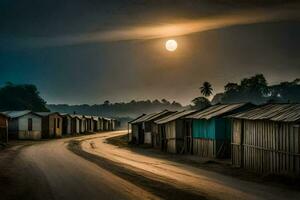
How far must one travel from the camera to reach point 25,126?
79250mm

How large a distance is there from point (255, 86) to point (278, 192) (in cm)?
15431

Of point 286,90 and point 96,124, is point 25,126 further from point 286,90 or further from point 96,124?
point 286,90

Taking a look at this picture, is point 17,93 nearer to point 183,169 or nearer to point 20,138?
point 20,138

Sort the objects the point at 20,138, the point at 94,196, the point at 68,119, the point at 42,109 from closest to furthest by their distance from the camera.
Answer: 1. the point at 94,196
2. the point at 20,138
3. the point at 68,119
4. the point at 42,109

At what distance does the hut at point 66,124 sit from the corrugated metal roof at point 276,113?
2586 inches

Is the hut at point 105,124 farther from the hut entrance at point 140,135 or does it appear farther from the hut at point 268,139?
the hut at point 268,139

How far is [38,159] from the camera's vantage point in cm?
4122

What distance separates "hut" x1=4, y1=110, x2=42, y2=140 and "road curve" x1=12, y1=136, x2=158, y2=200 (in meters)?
40.8

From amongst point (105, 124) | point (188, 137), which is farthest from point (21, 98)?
point (188, 137)

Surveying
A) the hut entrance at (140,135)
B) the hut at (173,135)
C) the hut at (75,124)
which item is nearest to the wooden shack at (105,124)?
the hut at (75,124)

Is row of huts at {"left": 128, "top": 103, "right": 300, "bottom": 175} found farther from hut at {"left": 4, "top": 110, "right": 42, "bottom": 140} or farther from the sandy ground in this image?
hut at {"left": 4, "top": 110, "right": 42, "bottom": 140}

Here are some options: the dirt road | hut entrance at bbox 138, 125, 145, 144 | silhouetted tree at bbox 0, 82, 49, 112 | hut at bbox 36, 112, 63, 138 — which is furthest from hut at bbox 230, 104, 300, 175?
silhouetted tree at bbox 0, 82, 49, 112

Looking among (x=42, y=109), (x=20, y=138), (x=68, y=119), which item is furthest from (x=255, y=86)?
(x=20, y=138)

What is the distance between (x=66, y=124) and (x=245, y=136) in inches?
2686
